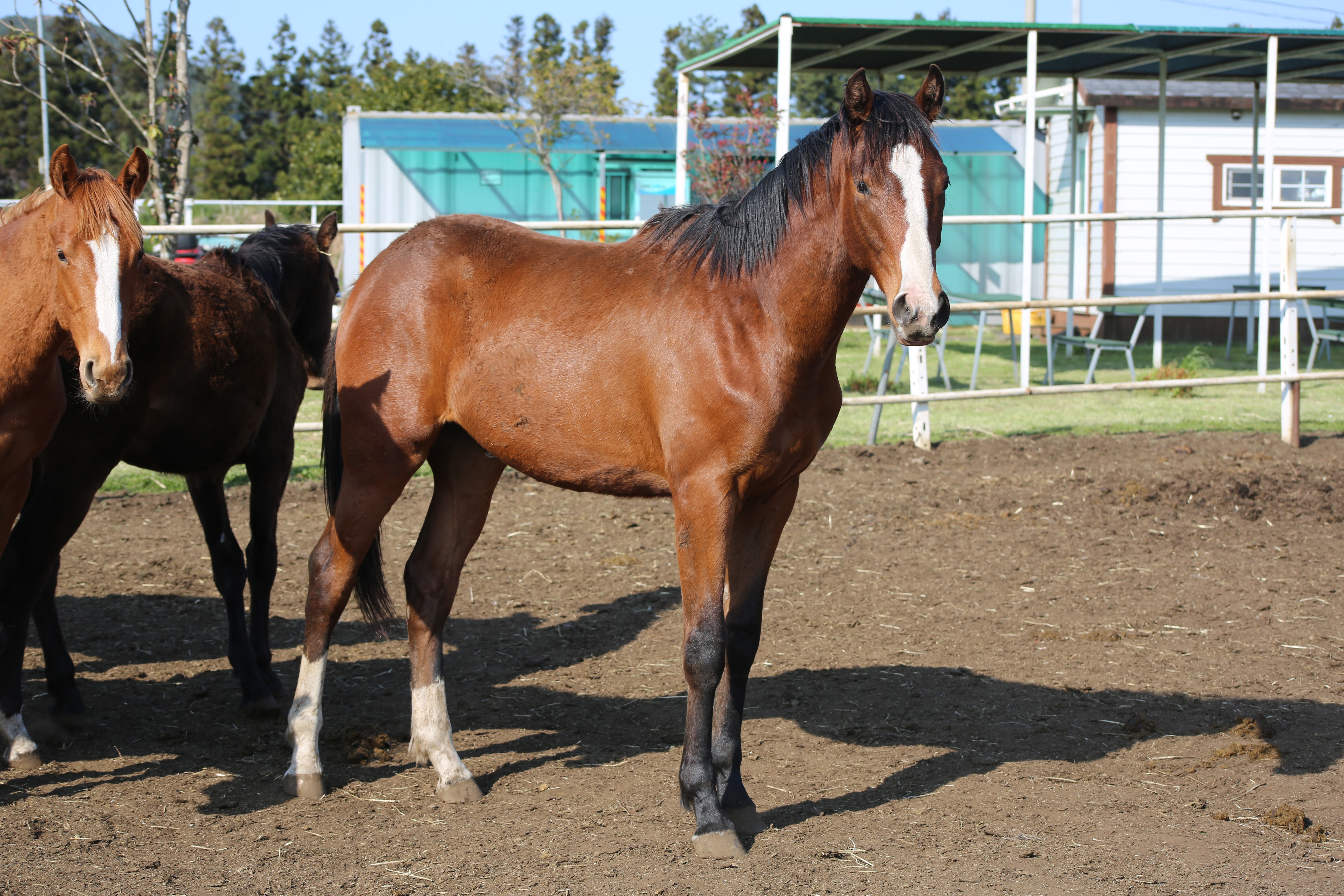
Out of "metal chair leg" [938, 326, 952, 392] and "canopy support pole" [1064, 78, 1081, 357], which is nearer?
"metal chair leg" [938, 326, 952, 392]

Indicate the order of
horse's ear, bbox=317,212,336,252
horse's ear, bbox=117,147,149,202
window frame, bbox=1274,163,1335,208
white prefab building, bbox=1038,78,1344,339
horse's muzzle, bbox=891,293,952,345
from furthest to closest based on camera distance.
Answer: window frame, bbox=1274,163,1335,208 < white prefab building, bbox=1038,78,1344,339 < horse's ear, bbox=317,212,336,252 < horse's ear, bbox=117,147,149,202 < horse's muzzle, bbox=891,293,952,345

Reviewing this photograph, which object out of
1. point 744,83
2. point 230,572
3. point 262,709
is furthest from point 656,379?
point 744,83

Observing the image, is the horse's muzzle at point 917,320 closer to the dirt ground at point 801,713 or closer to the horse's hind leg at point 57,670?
the dirt ground at point 801,713

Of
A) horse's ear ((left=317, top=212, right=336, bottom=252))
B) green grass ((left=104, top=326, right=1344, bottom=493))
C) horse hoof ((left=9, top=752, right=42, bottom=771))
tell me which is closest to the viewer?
horse hoof ((left=9, top=752, right=42, bottom=771))

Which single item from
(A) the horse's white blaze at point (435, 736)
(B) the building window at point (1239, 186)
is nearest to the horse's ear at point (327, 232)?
(A) the horse's white blaze at point (435, 736)

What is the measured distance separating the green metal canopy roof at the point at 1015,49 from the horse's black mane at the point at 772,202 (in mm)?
6287

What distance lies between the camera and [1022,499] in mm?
6863

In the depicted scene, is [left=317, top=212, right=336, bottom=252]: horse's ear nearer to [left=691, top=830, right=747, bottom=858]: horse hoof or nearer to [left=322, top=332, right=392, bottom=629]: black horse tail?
[left=322, top=332, right=392, bottom=629]: black horse tail

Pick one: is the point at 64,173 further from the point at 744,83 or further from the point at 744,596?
the point at 744,83

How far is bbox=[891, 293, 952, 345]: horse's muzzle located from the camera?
8.35ft

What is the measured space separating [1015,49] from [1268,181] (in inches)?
114

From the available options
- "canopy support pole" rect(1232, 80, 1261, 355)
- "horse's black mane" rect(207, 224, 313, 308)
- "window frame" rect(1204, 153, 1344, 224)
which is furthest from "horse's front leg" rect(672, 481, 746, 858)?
"window frame" rect(1204, 153, 1344, 224)

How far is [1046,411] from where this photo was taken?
1042cm

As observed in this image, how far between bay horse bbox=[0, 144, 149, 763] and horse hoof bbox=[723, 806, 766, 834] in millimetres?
1994
